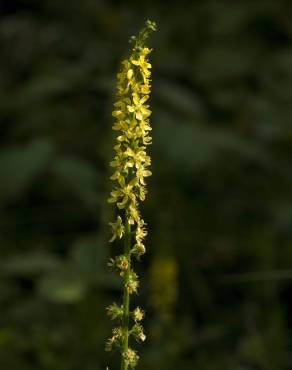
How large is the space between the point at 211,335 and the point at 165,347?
0.67 metres

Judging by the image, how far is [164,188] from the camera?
25.4 feet

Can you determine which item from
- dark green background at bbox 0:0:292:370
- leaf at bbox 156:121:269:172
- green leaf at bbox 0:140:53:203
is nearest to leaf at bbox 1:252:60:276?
dark green background at bbox 0:0:292:370

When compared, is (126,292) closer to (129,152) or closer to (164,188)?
(129,152)

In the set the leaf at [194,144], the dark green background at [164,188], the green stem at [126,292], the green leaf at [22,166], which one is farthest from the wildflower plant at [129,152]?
the green leaf at [22,166]

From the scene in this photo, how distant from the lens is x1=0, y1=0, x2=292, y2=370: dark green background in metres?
6.30

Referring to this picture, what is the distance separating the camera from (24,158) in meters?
6.73

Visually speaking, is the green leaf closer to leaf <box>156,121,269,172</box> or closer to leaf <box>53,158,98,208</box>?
leaf <box>53,158,98,208</box>

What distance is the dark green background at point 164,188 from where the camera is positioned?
6305 mm

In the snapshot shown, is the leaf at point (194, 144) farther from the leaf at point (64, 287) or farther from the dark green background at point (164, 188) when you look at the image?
the leaf at point (64, 287)

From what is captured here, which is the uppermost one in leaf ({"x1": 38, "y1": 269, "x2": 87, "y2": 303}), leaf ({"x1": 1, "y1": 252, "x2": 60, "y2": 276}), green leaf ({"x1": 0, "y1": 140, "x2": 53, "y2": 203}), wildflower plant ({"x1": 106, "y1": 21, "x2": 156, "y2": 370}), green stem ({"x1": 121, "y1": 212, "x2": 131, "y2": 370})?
green leaf ({"x1": 0, "y1": 140, "x2": 53, "y2": 203})

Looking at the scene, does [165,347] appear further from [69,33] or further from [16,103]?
[69,33]

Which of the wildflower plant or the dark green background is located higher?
the dark green background

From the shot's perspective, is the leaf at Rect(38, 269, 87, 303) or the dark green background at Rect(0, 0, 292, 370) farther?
the dark green background at Rect(0, 0, 292, 370)

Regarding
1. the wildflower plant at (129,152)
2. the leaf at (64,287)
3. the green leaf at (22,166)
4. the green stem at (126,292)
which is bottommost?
the green stem at (126,292)
